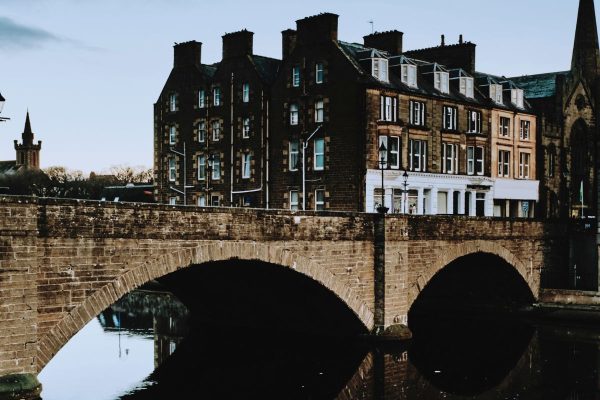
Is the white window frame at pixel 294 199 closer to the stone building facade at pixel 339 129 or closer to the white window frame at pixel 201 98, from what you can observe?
the stone building facade at pixel 339 129

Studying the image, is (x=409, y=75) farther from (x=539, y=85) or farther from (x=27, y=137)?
(x=27, y=137)

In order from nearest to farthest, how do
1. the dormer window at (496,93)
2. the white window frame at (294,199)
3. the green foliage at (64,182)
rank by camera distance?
the white window frame at (294,199)
the dormer window at (496,93)
the green foliage at (64,182)

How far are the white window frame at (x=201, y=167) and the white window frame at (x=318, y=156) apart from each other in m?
11.4

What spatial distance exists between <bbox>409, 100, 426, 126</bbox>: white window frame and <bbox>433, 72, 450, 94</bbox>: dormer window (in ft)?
9.27

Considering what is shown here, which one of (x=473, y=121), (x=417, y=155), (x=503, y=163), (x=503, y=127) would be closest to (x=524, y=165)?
(x=503, y=163)

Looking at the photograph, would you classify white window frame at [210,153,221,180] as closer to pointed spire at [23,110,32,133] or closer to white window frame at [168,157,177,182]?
white window frame at [168,157,177,182]

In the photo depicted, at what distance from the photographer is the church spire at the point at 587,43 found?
68750 millimetres

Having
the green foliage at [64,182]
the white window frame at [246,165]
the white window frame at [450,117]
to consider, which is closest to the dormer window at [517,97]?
the white window frame at [450,117]

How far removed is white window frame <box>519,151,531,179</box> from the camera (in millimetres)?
64562

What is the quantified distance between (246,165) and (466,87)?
673 inches

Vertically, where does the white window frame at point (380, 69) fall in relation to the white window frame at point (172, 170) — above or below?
above

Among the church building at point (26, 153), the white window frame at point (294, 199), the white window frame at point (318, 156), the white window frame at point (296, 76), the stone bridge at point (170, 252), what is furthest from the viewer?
the church building at point (26, 153)

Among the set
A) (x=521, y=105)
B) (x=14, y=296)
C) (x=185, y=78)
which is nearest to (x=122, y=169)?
(x=185, y=78)

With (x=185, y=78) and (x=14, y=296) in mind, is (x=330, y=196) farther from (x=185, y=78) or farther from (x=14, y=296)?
(x=14, y=296)
